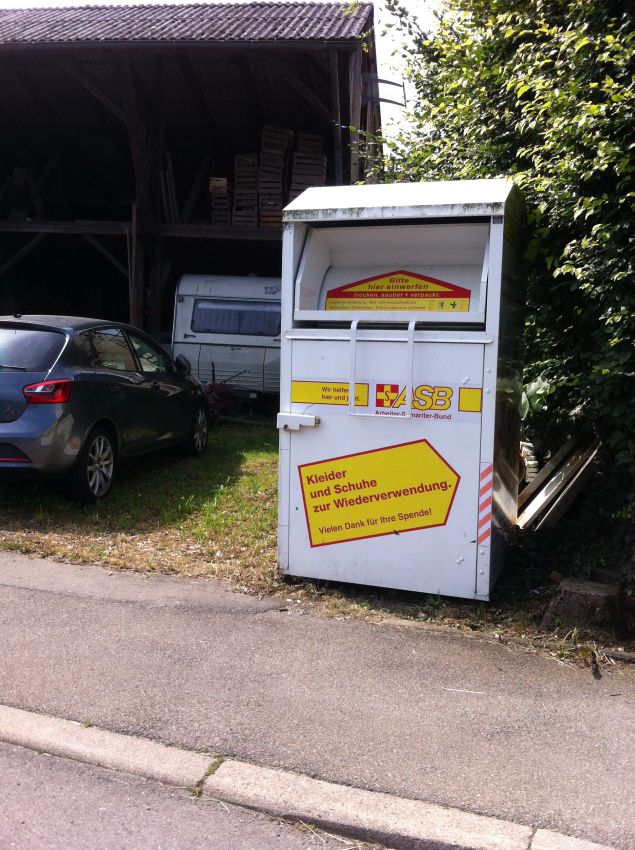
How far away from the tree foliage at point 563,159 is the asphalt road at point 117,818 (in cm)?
288

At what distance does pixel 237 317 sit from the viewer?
45.2 ft

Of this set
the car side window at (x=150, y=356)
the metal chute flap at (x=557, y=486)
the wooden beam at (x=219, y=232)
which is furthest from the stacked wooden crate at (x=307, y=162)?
the metal chute flap at (x=557, y=486)

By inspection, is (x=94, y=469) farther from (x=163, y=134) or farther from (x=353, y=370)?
(x=163, y=134)

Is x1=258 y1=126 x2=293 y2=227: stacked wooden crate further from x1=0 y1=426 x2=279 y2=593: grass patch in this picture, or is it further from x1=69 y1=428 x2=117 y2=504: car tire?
x1=69 y1=428 x2=117 y2=504: car tire

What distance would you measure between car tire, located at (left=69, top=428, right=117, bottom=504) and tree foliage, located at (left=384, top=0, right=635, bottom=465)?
3775 mm

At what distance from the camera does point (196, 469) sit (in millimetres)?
8477

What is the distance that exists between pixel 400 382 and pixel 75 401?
315 centimetres

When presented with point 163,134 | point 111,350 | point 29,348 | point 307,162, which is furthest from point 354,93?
point 29,348

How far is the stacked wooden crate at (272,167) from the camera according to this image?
1505 cm

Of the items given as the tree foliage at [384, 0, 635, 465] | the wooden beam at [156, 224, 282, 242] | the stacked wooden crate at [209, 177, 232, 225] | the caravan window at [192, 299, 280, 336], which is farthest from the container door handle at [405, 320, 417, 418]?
the stacked wooden crate at [209, 177, 232, 225]

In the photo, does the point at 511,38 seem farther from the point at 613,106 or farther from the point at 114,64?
the point at 114,64

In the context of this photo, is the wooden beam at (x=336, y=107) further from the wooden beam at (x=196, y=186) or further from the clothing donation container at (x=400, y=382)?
the clothing donation container at (x=400, y=382)

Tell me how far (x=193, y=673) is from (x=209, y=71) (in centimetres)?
1336

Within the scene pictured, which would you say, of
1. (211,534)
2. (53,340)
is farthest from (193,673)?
(53,340)
